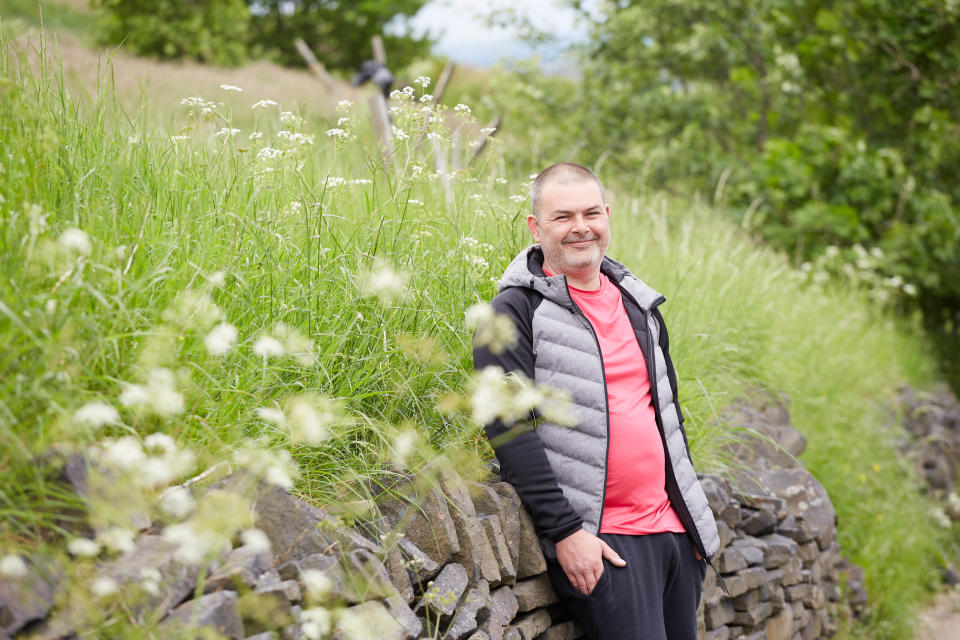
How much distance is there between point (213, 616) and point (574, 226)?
1679 millimetres

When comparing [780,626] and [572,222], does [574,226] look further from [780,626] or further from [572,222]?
[780,626]

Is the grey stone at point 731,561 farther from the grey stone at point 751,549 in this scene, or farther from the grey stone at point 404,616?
the grey stone at point 404,616

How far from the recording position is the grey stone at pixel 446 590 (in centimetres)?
219

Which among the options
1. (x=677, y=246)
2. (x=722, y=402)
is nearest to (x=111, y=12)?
(x=677, y=246)

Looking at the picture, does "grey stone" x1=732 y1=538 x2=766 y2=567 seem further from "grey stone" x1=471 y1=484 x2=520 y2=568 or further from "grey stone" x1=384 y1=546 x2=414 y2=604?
"grey stone" x1=384 y1=546 x2=414 y2=604

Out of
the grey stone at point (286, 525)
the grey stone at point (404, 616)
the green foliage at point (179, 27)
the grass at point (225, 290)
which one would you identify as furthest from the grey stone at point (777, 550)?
the green foliage at point (179, 27)

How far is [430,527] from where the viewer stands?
236cm

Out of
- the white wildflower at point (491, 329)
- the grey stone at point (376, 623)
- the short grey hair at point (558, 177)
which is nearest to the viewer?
the grey stone at point (376, 623)

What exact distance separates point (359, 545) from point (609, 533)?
882 mm

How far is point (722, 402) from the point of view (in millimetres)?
4477

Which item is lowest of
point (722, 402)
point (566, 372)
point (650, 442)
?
point (722, 402)

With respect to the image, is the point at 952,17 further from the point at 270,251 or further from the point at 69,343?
the point at 69,343

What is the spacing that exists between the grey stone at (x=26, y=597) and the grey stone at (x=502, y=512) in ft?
4.38

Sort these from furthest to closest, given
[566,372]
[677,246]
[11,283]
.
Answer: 1. [677,246]
2. [566,372]
3. [11,283]
